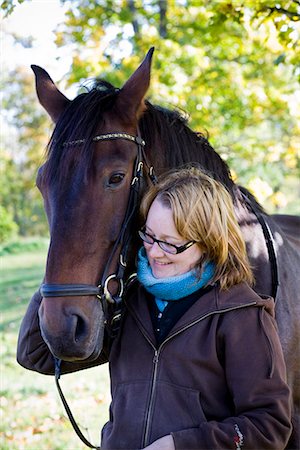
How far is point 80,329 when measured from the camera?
76.4 inches

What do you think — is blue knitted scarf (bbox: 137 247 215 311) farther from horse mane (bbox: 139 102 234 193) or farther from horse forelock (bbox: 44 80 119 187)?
horse mane (bbox: 139 102 234 193)

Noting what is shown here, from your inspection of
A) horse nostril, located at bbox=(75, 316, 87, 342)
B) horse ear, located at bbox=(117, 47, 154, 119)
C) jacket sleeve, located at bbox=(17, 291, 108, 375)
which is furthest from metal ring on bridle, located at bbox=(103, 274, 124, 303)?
horse ear, located at bbox=(117, 47, 154, 119)

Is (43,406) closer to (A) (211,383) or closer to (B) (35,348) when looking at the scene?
(B) (35,348)

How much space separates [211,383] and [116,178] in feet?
2.65

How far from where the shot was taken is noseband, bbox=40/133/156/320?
1925 millimetres

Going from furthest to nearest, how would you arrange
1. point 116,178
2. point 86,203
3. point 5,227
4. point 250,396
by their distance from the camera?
point 5,227
point 116,178
point 86,203
point 250,396

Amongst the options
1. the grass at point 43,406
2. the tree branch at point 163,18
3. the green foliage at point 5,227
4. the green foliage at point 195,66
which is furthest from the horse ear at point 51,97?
the green foliage at point 5,227

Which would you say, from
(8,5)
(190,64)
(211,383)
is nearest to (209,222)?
(211,383)

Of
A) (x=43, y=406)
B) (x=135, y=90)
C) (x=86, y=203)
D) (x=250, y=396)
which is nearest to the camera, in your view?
(x=250, y=396)

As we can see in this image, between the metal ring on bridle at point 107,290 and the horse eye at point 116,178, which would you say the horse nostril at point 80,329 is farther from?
the horse eye at point 116,178

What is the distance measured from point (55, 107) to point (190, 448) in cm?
146

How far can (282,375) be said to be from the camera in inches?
69.7

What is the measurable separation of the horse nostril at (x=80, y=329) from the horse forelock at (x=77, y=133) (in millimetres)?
485

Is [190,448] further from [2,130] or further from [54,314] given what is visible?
[2,130]
